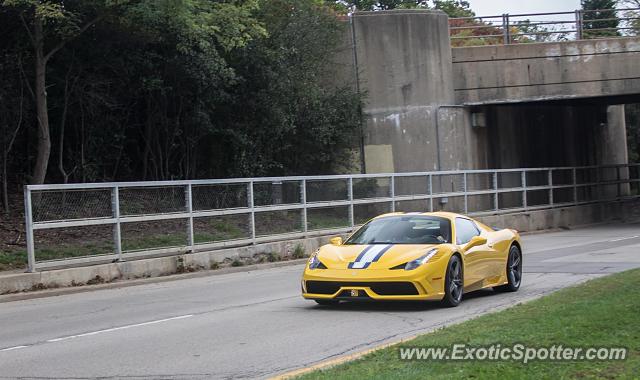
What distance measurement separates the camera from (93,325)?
36.6ft

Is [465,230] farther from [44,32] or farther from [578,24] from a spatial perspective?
[578,24]

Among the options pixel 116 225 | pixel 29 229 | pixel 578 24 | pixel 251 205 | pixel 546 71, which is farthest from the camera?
pixel 578 24

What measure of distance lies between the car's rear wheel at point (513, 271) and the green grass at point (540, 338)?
2678mm

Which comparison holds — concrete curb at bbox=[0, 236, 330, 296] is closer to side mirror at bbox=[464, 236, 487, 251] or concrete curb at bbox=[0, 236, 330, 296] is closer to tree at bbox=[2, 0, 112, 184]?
tree at bbox=[2, 0, 112, 184]

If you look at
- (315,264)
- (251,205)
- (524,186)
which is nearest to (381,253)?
(315,264)

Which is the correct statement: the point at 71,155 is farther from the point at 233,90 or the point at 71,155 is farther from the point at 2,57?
the point at 233,90

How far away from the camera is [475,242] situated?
1238 cm

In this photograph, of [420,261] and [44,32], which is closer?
[420,261]

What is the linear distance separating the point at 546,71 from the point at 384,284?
23091 mm

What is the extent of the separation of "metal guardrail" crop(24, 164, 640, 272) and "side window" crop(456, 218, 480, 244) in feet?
23.9

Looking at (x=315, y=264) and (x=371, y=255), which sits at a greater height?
(x=371, y=255)

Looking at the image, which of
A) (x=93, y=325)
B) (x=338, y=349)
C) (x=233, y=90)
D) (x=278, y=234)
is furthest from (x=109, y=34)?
(x=338, y=349)

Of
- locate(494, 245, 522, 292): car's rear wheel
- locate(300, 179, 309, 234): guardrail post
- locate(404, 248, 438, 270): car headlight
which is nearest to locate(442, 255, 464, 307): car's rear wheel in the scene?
locate(404, 248, 438, 270): car headlight

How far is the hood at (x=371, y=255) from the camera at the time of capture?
36.4 feet
